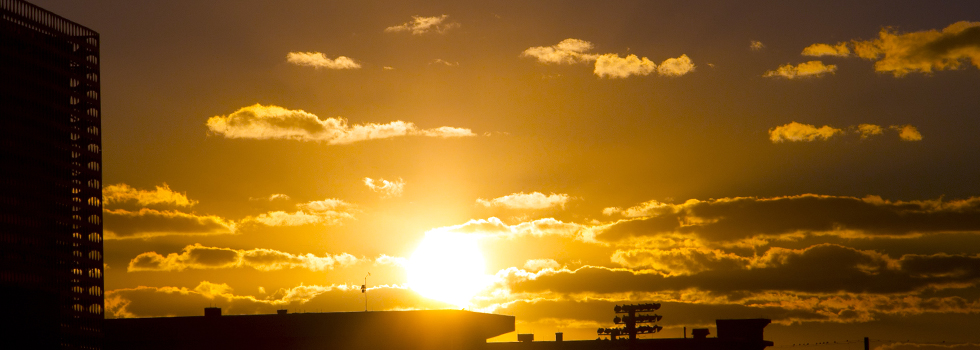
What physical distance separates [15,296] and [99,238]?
60787mm

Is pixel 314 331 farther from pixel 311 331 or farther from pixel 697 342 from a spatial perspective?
pixel 697 342

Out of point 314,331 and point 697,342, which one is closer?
point 314,331

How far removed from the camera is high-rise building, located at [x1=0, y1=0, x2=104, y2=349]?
166m

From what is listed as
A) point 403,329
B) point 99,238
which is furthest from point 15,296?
point 99,238

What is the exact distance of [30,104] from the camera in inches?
6747

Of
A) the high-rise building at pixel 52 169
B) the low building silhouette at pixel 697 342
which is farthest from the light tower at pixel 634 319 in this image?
the high-rise building at pixel 52 169

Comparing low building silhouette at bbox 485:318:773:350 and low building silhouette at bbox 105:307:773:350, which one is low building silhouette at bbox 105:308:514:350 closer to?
low building silhouette at bbox 105:307:773:350

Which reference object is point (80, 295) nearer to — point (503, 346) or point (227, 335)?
point (227, 335)

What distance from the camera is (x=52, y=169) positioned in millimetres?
175750

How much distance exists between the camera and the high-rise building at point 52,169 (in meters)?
166

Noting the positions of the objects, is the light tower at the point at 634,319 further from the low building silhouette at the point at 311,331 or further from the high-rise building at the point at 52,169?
the high-rise building at the point at 52,169

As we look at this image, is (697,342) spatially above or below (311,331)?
below

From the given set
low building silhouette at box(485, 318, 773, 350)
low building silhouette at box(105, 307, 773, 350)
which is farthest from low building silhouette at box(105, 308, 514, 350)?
low building silhouette at box(485, 318, 773, 350)

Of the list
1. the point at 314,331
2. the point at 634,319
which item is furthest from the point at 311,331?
the point at 634,319
